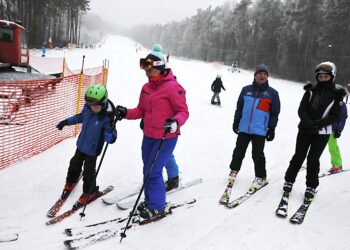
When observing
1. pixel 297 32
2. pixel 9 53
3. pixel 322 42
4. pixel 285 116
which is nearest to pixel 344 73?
pixel 322 42

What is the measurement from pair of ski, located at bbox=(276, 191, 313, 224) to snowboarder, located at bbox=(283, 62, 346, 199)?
88mm

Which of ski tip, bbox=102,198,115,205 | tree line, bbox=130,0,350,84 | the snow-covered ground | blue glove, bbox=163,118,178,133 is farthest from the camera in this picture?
tree line, bbox=130,0,350,84

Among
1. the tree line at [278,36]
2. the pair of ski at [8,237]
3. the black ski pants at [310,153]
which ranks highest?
the tree line at [278,36]

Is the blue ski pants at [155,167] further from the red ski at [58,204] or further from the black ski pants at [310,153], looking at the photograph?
the black ski pants at [310,153]

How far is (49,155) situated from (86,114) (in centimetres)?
231

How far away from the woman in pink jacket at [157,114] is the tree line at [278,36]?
41309 mm

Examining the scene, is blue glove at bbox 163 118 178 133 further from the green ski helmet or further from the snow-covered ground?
the snow-covered ground

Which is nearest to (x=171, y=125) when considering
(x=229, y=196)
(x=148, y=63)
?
(x=148, y=63)

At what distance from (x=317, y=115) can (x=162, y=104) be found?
2.25 metres

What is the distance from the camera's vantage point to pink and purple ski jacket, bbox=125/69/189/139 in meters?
3.51

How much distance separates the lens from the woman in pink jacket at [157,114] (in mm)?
3483

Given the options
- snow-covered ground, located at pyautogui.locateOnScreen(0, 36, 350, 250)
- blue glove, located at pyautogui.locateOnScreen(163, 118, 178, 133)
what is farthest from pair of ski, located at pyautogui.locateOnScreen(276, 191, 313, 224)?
blue glove, located at pyautogui.locateOnScreen(163, 118, 178, 133)

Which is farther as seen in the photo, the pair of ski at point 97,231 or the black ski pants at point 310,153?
the black ski pants at point 310,153

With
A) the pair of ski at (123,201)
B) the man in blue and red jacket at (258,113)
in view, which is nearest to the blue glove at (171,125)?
the pair of ski at (123,201)
